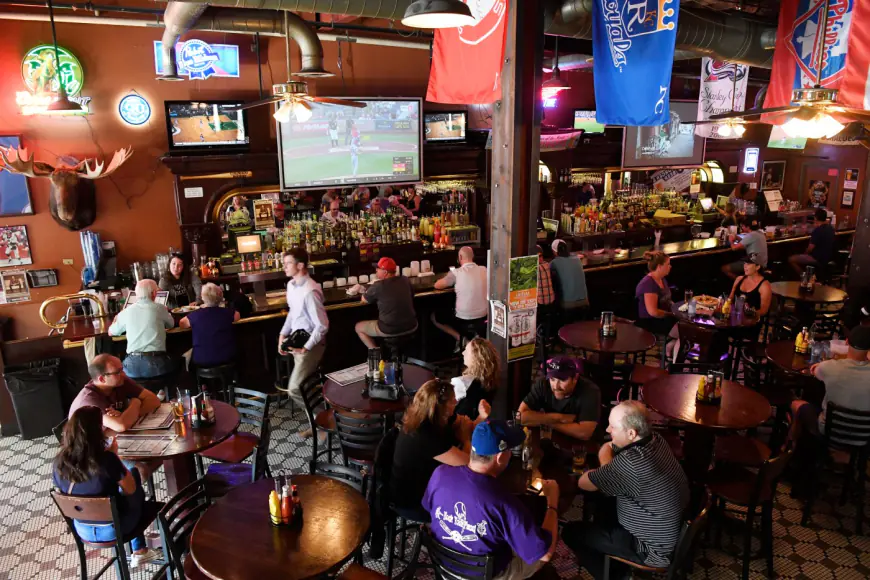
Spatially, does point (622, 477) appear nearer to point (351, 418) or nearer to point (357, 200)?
point (351, 418)

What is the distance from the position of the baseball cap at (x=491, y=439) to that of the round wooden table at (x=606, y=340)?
2599mm

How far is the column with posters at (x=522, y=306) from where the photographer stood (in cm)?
495

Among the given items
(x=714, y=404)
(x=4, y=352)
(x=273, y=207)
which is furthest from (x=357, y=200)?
(x=714, y=404)

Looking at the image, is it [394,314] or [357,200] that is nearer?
[394,314]

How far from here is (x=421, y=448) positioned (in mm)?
3734

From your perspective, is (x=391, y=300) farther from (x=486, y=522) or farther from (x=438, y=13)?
(x=486, y=522)

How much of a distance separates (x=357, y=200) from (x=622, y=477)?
24.9ft

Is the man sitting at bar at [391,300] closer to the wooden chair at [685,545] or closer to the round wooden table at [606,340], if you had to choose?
the round wooden table at [606,340]

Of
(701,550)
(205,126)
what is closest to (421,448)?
(701,550)

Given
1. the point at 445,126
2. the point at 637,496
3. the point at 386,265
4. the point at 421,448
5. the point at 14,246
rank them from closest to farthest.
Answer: the point at 637,496
the point at 421,448
the point at 386,265
the point at 14,246
the point at 445,126

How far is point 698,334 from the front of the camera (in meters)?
6.19

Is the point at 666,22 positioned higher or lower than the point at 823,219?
higher

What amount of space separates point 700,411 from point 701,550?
1.02 m

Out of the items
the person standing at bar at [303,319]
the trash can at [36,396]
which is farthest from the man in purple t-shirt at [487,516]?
the trash can at [36,396]
